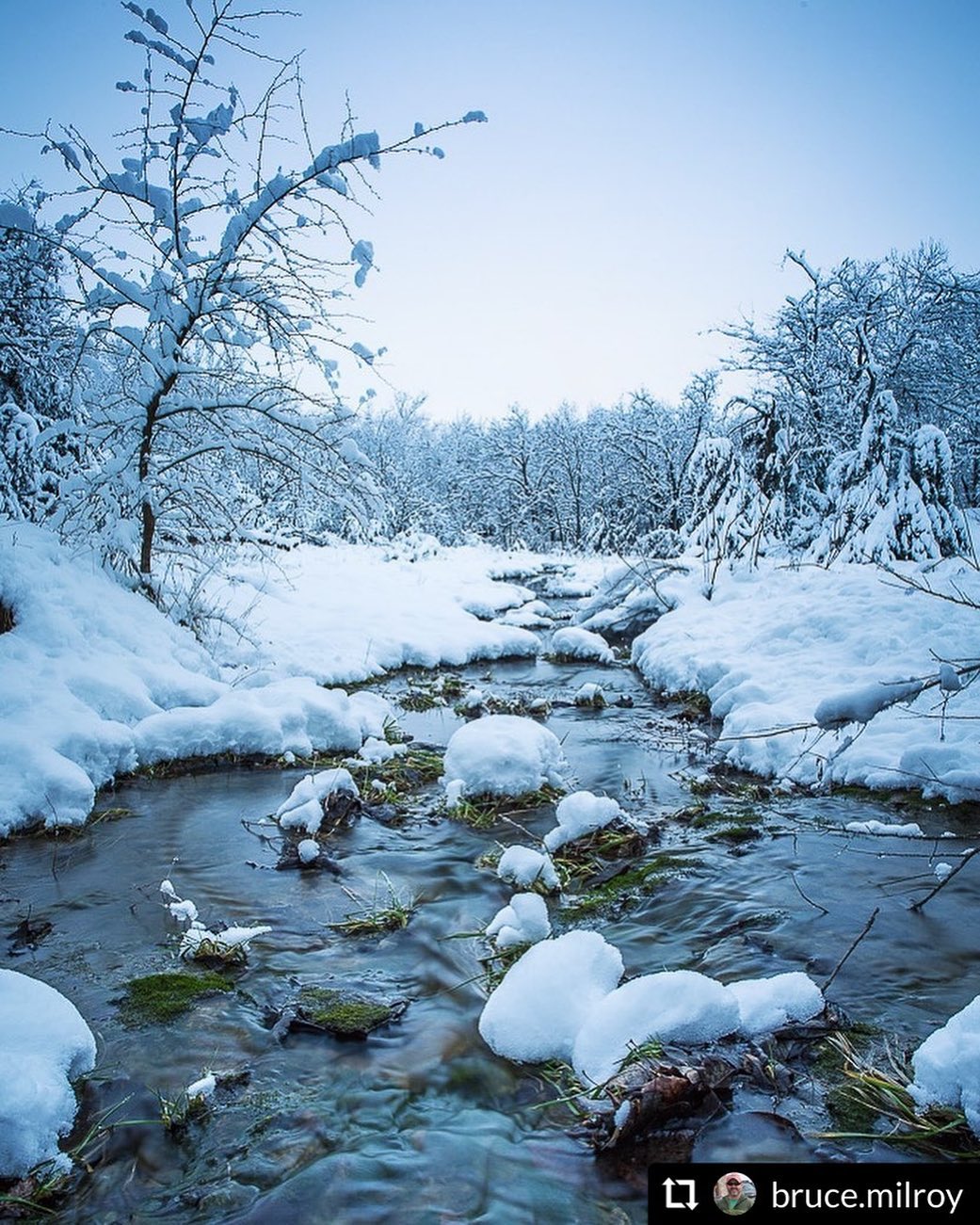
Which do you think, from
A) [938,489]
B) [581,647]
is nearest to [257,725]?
[581,647]

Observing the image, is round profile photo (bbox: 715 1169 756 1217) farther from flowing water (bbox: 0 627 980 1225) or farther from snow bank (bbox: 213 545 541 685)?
snow bank (bbox: 213 545 541 685)

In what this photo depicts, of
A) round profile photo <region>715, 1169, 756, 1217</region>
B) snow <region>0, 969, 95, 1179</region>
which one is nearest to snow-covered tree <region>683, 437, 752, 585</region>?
round profile photo <region>715, 1169, 756, 1217</region>

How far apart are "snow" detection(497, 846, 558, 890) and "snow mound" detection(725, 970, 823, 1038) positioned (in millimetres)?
1317

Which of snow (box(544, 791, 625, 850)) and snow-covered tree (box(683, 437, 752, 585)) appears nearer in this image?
snow (box(544, 791, 625, 850))

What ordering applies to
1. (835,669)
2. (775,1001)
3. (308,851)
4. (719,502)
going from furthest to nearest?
(719,502)
(835,669)
(308,851)
(775,1001)

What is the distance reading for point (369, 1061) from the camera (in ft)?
8.46

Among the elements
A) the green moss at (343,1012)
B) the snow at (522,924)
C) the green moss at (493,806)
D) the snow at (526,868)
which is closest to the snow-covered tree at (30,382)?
the green moss at (493,806)

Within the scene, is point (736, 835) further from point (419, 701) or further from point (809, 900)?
point (419, 701)

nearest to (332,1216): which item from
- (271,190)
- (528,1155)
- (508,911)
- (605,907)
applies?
(528,1155)

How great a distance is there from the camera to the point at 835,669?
261 inches

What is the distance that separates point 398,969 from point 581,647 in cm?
848

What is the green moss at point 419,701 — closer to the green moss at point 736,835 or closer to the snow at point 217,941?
the green moss at point 736,835

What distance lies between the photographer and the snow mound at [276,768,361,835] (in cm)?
476

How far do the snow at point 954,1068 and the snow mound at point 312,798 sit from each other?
3.58 m
